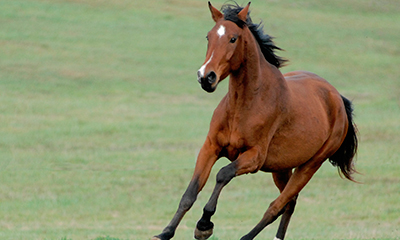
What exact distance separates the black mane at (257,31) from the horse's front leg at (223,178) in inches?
50.1

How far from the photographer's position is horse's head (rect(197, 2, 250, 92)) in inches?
234

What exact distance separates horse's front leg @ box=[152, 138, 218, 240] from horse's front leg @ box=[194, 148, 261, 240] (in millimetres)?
163

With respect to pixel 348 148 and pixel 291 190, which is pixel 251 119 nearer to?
pixel 291 190

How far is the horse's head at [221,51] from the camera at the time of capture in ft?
19.5

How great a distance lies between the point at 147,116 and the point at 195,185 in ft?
63.7

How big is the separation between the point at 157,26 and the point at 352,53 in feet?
37.4

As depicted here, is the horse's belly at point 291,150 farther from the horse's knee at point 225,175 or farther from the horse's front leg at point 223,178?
the horse's knee at point 225,175

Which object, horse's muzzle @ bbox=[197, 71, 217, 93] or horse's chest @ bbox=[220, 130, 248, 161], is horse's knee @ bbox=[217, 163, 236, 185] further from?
horse's muzzle @ bbox=[197, 71, 217, 93]

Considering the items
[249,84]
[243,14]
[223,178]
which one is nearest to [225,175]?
[223,178]

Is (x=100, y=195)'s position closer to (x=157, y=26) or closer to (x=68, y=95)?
(x=68, y=95)

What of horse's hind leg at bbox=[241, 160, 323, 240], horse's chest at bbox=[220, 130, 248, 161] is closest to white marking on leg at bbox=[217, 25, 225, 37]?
horse's chest at bbox=[220, 130, 248, 161]

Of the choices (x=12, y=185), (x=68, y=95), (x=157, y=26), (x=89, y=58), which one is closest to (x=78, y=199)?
(x=12, y=185)

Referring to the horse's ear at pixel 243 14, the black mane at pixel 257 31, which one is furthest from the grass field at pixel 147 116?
the horse's ear at pixel 243 14

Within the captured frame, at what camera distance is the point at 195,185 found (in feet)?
21.3
